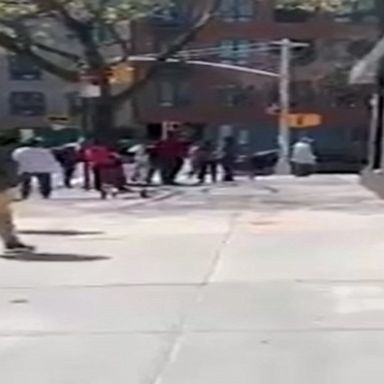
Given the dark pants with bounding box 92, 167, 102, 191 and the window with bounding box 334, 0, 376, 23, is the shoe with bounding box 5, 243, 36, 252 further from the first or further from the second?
the window with bounding box 334, 0, 376, 23

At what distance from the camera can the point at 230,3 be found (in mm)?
68625

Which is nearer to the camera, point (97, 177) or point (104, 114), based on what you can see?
point (97, 177)

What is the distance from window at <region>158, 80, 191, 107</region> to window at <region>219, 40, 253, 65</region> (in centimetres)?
323

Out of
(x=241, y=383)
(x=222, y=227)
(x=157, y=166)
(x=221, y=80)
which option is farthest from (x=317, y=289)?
(x=221, y=80)

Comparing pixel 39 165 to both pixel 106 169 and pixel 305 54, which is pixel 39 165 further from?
pixel 305 54

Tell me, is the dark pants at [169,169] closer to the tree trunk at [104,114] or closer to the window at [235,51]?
the tree trunk at [104,114]

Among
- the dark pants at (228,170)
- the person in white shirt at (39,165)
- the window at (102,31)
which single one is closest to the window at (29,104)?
the window at (102,31)

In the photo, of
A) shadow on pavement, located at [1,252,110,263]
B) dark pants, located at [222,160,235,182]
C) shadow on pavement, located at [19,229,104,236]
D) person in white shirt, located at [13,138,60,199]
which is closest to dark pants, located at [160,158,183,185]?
dark pants, located at [222,160,235,182]

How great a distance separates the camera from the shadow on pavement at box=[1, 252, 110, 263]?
12.7 metres

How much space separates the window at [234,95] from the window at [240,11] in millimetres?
3700

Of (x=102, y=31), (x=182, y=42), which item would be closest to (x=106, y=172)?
(x=182, y=42)

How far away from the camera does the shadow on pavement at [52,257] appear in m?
12.7

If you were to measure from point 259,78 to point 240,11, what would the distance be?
4.29m

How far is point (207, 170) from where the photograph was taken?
35.9m
